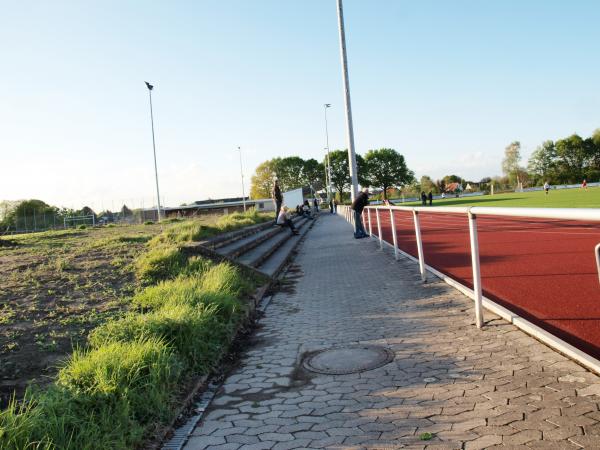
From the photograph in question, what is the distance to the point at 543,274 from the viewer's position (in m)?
7.31

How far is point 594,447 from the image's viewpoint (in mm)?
2508

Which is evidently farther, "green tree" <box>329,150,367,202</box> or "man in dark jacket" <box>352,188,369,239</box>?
"green tree" <box>329,150,367,202</box>

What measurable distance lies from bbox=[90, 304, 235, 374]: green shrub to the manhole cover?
39.6 inches

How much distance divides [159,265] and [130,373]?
475 centimetres

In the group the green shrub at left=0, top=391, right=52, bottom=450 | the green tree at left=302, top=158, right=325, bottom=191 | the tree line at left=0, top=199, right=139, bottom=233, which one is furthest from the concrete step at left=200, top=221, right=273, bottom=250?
the green tree at left=302, top=158, right=325, bottom=191

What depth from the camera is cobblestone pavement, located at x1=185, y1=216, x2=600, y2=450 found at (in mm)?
2852

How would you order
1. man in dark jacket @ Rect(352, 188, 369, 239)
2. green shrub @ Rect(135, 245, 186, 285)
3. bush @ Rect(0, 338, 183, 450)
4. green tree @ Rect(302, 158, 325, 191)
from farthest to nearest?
Answer: 1. green tree @ Rect(302, 158, 325, 191)
2. man in dark jacket @ Rect(352, 188, 369, 239)
3. green shrub @ Rect(135, 245, 186, 285)
4. bush @ Rect(0, 338, 183, 450)

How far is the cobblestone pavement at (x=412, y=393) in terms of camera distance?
112 inches

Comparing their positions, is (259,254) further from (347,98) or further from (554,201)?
(554,201)

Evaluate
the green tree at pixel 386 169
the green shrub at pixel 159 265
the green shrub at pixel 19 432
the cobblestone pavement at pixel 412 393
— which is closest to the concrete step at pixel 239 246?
the green shrub at pixel 159 265

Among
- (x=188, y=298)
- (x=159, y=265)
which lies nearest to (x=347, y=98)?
(x=159, y=265)

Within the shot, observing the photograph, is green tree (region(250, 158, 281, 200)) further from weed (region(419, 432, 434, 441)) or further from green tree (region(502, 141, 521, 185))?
weed (region(419, 432, 434, 441))

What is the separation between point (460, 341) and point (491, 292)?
7.20 ft

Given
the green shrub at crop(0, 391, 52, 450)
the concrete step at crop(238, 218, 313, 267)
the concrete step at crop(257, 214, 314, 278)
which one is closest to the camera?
the green shrub at crop(0, 391, 52, 450)
